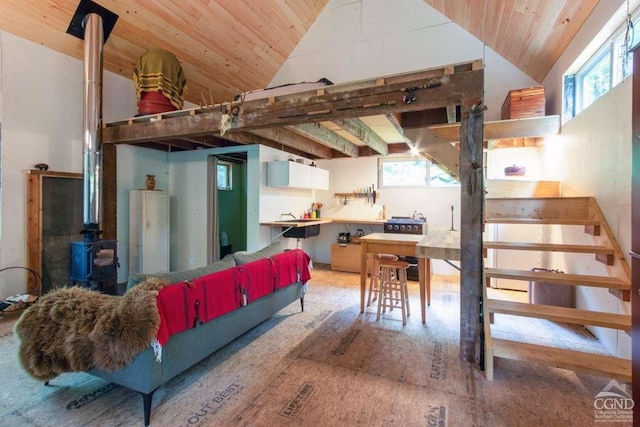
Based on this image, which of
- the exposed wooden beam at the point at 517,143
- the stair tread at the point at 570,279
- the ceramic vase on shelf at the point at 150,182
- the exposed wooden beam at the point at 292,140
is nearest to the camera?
the stair tread at the point at 570,279

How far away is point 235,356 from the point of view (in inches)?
96.6

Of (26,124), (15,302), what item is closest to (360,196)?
(26,124)

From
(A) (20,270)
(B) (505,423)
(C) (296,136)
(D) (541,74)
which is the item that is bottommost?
(B) (505,423)

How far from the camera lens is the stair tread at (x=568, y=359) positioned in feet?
6.07

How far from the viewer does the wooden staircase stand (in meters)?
1.97

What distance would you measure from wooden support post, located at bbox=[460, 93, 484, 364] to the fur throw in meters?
2.22

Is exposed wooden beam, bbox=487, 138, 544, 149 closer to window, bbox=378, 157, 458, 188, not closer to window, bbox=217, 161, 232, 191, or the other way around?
window, bbox=378, 157, 458, 188

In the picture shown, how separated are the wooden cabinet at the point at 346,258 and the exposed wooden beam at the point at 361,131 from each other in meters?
1.95

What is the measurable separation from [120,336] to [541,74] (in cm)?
570

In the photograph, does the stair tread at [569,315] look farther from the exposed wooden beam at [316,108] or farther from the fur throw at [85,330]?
the fur throw at [85,330]

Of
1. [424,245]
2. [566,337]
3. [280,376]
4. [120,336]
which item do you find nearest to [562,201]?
[566,337]

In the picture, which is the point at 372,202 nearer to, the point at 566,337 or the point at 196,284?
the point at 566,337

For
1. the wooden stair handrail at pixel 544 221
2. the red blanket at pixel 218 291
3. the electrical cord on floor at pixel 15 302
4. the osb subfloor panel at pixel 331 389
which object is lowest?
the osb subfloor panel at pixel 331 389

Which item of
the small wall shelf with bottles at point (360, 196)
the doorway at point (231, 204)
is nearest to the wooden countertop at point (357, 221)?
the small wall shelf with bottles at point (360, 196)
